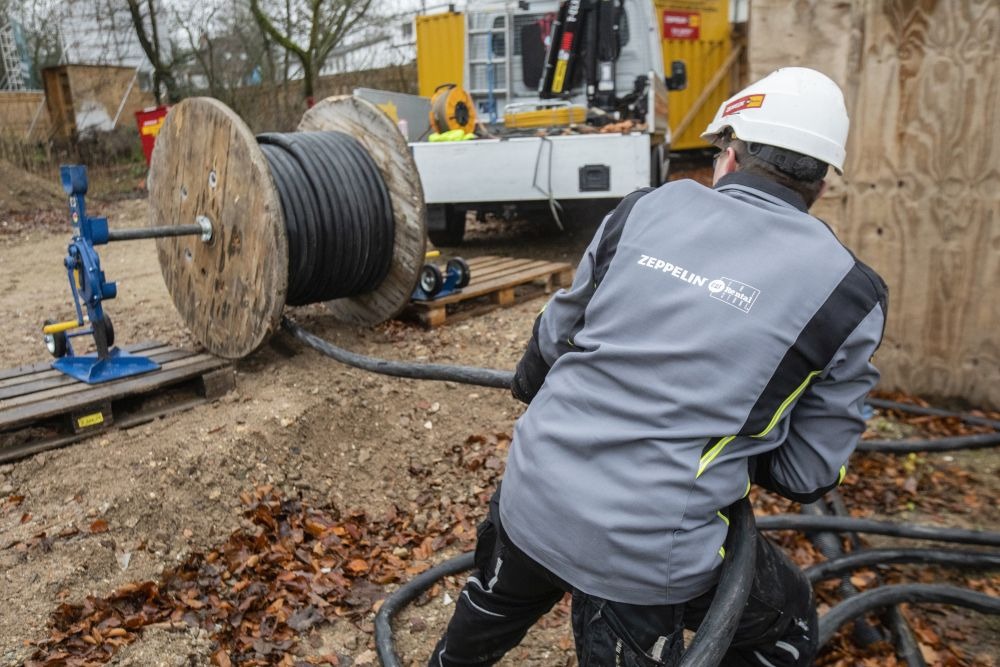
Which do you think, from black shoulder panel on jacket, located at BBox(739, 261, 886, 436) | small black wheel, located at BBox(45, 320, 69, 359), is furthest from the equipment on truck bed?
black shoulder panel on jacket, located at BBox(739, 261, 886, 436)

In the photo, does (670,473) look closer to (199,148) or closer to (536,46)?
(199,148)

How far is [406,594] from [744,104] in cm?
221

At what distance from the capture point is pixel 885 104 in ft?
15.1

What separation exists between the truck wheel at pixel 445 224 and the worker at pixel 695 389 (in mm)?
6771

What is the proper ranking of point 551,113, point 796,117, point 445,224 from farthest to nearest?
point 445,224, point 551,113, point 796,117

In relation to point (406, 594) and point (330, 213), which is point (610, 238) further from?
point (330, 213)

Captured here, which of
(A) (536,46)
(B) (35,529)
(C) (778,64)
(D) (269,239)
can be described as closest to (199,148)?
(D) (269,239)

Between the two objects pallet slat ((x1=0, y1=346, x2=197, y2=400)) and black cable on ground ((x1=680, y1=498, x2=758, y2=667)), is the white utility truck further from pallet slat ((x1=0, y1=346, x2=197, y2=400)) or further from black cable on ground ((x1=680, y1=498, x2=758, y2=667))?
black cable on ground ((x1=680, y1=498, x2=758, y2=667))

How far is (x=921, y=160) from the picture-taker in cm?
457

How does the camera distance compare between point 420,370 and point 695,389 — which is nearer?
point 695,389

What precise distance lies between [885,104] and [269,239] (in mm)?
3517

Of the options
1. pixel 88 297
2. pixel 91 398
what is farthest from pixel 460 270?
pixel 91 398

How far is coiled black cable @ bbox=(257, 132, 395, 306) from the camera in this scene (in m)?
4.97

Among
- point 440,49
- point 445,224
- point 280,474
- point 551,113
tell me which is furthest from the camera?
point 440,49
